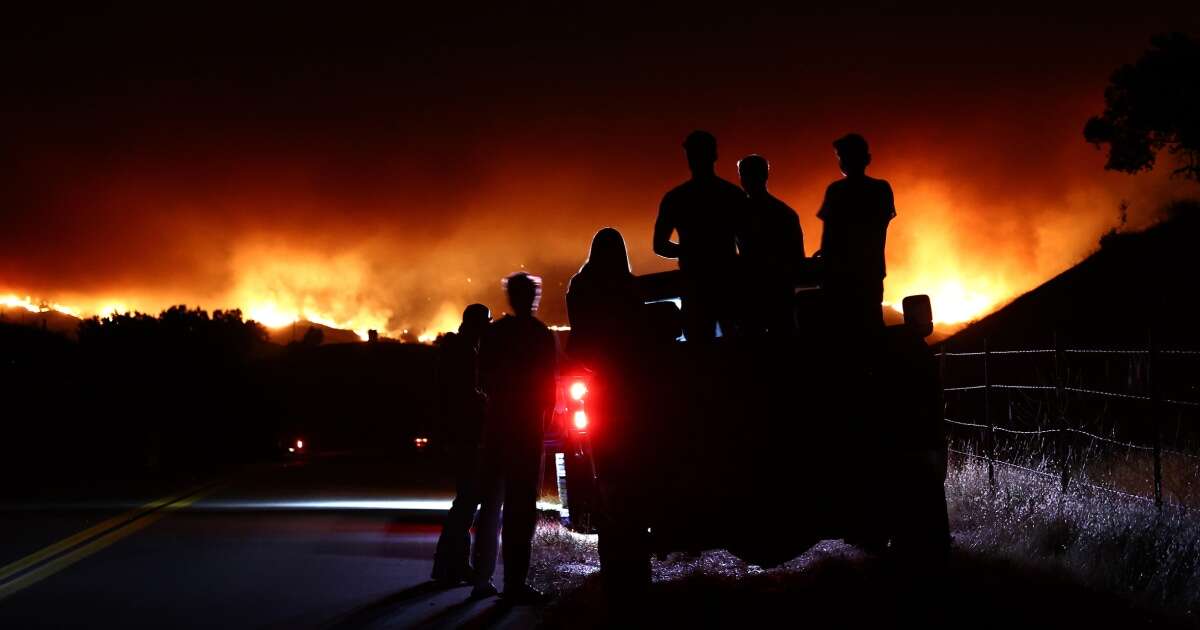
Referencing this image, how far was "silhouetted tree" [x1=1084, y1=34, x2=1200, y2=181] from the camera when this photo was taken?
3306cm

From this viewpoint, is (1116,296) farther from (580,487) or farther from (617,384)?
(617,384)

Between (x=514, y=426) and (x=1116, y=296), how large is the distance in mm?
29418

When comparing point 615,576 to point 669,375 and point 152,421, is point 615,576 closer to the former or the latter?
point 669,375

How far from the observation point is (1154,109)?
1335 inches

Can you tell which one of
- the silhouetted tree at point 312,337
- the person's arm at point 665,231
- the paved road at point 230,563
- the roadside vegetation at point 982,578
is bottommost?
the paved road at point 230,563

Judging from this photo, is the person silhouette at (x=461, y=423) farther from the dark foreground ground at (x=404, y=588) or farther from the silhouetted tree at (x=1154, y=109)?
the silhouetted tree at (x=1154, y=109)

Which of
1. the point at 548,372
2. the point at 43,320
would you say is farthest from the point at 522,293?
the point at 43,320

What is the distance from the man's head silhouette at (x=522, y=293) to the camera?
7930 millimetres

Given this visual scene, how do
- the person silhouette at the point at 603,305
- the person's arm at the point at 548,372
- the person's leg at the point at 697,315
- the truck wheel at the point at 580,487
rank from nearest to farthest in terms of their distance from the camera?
the person silhouette at the point at 603,305, the person's leg at the point at 697,315, the truck wheel at the point at 580,487, the person's arm at the point at 548,372

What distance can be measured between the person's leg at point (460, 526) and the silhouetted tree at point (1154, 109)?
31.0 meters

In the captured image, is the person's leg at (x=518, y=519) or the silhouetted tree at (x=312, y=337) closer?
the person's leg at (x=518, y=519)

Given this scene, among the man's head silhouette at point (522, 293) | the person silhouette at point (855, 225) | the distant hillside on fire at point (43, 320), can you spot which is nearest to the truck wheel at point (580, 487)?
the man's head silhouette at point (522, 293)

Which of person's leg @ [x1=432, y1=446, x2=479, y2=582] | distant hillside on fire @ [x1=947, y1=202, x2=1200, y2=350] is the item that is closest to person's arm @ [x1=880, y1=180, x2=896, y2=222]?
person's leg @ [x1=432, y1=446, x2=479, y2=582]

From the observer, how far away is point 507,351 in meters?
7.76
